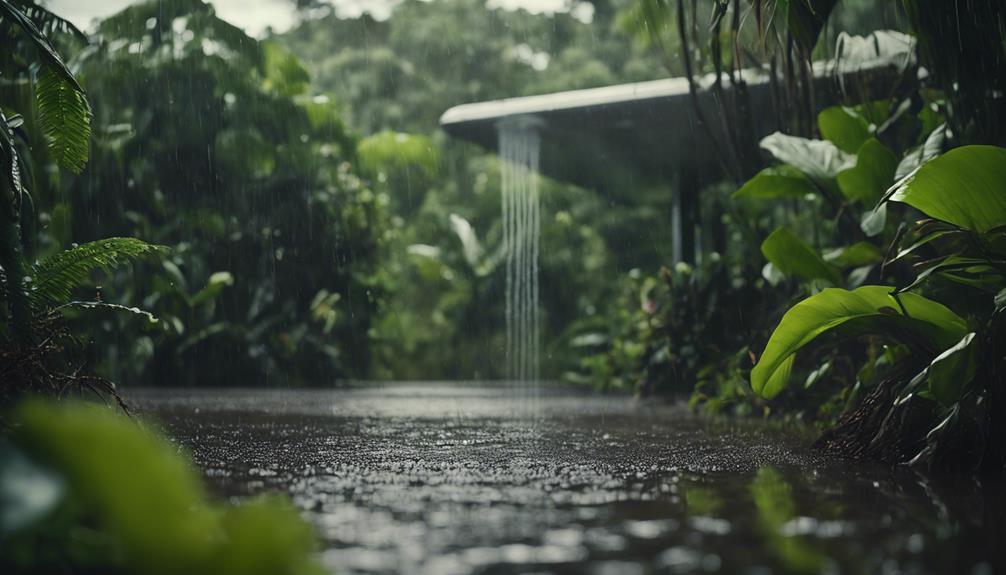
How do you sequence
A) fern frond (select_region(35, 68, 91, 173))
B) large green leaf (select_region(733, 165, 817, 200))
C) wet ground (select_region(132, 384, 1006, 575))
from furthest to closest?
large green leaf (select_region(733, 165, 817, 200)), fern frond (select_region(35, 68, 91, 173)), wet ground (select_region(132, 384, 1006, 575))

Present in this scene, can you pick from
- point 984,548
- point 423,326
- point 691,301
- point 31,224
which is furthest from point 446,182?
point 984,548

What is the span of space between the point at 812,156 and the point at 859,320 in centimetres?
147

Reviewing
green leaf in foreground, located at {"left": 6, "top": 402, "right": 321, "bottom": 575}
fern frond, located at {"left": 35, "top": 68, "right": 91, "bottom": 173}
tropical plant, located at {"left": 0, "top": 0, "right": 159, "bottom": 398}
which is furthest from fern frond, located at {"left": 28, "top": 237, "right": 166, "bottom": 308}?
green leaf in foreground, located at {"left": 6, "top": 402, "right": 321, "bottom": 575}

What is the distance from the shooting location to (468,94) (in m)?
18.0

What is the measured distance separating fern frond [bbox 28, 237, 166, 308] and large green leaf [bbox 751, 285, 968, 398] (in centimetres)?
207

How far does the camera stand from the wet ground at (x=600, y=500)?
1.58 m

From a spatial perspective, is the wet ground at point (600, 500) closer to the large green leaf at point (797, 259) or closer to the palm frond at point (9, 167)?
the large green leaf at point (797, 259)

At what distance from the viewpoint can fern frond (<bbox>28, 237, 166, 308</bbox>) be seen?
10.4 ft

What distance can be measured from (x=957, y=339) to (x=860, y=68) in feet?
7.86

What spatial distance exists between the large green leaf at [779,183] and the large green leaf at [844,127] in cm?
25

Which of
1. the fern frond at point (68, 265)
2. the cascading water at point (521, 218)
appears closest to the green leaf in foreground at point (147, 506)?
the fern frond at point (68, 265)

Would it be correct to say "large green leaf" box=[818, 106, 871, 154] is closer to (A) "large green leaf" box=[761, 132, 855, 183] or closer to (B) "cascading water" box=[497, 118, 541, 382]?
(A) "large green leaf" box=[761, 132, 855, 183]

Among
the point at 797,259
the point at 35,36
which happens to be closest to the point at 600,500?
the point at 35,36

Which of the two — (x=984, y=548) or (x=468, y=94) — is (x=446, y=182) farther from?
(x=984, y=548)
